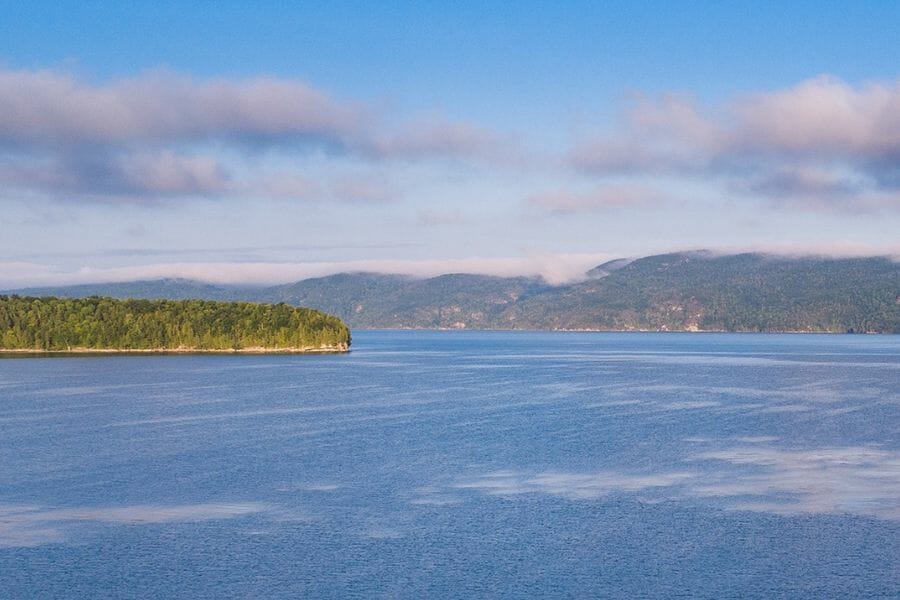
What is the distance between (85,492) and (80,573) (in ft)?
59.6

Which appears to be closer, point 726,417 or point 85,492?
point 85,492

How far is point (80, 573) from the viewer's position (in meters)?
40.5

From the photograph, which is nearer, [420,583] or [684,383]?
[420,583]

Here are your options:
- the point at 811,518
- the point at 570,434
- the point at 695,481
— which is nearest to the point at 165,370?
the point at 570,434

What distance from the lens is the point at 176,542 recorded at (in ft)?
149

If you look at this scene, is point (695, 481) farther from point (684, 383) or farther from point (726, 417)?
point (684, 383)

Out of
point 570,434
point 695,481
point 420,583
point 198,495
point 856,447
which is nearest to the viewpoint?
point 420,583

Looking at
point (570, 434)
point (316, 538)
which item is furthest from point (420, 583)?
point (570, 434)

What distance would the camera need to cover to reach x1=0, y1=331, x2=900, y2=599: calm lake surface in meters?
40.2

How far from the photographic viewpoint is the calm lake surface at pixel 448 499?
40.2m

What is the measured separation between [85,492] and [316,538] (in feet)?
63.0

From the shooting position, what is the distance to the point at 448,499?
5575 centimetres

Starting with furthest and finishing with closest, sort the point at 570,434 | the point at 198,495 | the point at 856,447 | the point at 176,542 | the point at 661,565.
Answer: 1. the point at 570,434
2. the point at 856,447
3. the point at 198,495
4. the point at 176,542
5. the point at 661,565

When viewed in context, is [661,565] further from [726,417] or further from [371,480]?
[726,417]
